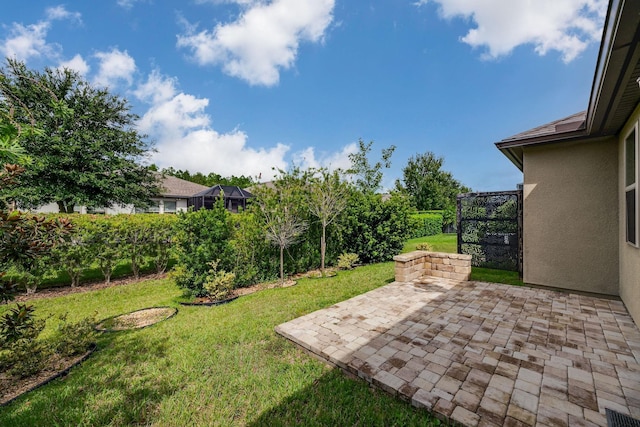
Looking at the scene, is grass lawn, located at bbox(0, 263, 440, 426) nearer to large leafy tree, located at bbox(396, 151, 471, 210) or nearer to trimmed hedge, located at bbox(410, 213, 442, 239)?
trimmed hedge, located at bbox(410, 213, 442, 239)

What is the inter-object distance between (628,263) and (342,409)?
18.5ft

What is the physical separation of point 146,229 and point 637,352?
10.3m

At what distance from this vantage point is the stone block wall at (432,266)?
268 inches

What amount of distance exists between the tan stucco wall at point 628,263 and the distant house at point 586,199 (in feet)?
0.05

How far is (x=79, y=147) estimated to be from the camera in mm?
13922

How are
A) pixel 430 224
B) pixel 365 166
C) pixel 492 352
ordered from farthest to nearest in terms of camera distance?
pixel 430 224 < pixel 365 166 < pixel 492 352

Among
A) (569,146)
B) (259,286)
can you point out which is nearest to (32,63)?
(259,286)

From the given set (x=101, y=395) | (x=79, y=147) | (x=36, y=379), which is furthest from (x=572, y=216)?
(x=79, y=147)

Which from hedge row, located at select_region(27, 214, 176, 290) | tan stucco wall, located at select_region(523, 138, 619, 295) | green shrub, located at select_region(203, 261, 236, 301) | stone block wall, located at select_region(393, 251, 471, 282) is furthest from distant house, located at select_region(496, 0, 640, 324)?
hedge row, located at select_region(27, 214, 176, 290)

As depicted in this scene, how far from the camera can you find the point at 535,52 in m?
8.98

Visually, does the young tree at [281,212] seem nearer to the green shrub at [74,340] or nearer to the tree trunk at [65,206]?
the green shrub at [74,340]

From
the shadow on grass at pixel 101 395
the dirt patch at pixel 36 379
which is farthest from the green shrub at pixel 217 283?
the dirt patch at pixel 36 379

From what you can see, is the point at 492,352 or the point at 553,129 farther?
the point at 553,129

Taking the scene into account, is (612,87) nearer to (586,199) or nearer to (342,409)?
(586,199)
